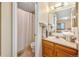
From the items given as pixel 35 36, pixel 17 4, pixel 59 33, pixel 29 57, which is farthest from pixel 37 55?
pixel 17 4

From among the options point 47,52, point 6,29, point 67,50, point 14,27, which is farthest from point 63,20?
point 6,29

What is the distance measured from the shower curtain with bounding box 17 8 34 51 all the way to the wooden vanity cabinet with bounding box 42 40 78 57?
0.91 ft

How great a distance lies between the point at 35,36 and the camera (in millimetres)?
2039

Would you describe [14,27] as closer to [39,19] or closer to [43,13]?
[39,19]

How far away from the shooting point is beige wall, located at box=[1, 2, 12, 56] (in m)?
2.00

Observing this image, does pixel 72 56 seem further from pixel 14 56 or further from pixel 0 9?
pixel 0 9

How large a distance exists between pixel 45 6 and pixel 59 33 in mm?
508

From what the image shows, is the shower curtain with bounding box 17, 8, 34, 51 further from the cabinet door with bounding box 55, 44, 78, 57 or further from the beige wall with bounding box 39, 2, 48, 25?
the cabinet door with bounding box 55, 44, 78, 57

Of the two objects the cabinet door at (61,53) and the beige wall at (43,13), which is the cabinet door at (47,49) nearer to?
the cabinet door at (61,53)

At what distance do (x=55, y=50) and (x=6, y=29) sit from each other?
2.97ft

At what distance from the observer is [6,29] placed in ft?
6.73

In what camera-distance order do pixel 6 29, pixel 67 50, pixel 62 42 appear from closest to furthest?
pixel 67 50 < pixel 62 42 < pixel 6 29

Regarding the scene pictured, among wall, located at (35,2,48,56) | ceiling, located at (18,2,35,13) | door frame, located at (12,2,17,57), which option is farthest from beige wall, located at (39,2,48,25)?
door frame, located at (12,2,17,57)

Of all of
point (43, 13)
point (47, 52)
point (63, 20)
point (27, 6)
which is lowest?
point (47, 52)
